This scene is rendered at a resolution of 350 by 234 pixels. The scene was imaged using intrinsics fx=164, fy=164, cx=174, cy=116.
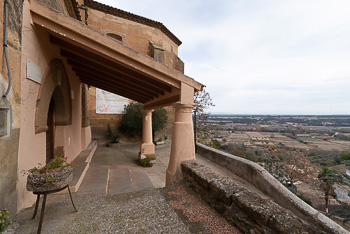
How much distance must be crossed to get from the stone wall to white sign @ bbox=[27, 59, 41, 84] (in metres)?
3.15

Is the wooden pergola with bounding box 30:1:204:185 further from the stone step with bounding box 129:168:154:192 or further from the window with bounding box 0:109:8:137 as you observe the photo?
the window with bounding box 0:109:8:137

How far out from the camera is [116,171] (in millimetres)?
5531

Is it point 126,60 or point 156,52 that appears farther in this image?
point 156,52

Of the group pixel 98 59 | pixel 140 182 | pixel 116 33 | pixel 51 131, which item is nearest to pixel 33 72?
pixel 98 59

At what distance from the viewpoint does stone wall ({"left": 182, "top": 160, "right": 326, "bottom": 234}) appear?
1620 mm

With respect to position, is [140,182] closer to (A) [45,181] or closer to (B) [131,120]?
(A) [45,181]

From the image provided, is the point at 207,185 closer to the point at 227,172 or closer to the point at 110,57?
the point at 110,57

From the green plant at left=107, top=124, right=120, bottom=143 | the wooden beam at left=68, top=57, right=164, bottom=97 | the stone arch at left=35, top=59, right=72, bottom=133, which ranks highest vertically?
the wooden beam at left=68, top=57, right=164, bottom=97

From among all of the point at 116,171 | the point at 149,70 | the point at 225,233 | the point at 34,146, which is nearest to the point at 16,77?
the point at 34,146

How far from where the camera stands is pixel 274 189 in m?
4.34

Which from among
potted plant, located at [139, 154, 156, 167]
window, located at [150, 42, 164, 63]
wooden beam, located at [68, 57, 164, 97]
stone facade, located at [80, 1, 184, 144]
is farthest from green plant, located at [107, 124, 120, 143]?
wooden beam, located at [68, 57, 164, 97]

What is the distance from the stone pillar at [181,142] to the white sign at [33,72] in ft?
8.33

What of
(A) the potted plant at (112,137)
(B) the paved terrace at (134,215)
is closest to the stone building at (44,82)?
(B) the paved terrace at (134,215)

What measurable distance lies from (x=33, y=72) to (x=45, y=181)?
1.82 metres
